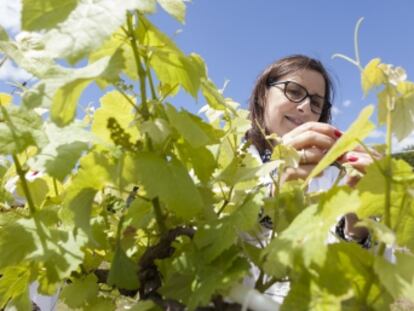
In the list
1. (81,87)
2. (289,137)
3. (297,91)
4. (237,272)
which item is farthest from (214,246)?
(297,91)

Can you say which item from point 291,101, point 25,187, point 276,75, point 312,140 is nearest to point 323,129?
point 312,140

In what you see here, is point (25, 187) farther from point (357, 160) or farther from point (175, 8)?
point (357, 160)

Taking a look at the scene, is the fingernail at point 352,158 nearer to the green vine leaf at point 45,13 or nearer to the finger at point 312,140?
the finger at point 312,140

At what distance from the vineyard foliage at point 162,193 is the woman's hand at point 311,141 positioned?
0.30ft

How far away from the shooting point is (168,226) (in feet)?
1.52

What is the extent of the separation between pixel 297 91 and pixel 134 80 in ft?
5.81

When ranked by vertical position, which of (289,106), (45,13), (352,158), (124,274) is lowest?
(289,106)

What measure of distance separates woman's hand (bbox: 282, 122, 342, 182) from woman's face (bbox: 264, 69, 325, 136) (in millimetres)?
1453

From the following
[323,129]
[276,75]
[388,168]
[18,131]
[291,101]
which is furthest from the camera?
[276,75]

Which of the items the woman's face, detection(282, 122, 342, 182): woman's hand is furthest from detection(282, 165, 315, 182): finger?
the woman's face

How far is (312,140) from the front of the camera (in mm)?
596

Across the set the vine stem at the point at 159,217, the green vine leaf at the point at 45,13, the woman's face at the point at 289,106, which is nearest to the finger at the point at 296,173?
the vine stem at the point at 159,217

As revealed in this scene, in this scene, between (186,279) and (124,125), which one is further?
(124,125)

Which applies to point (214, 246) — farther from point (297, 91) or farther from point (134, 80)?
point (297, 91)
